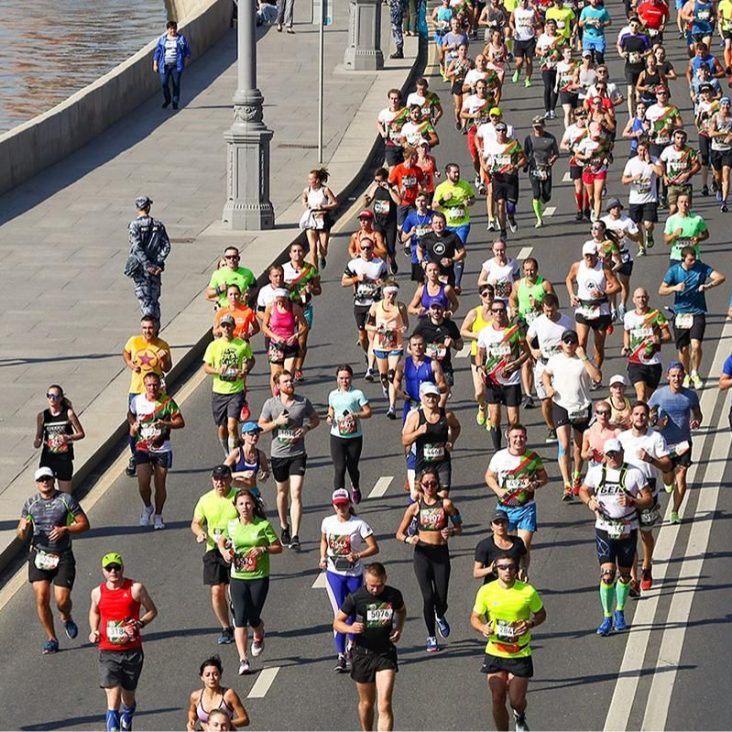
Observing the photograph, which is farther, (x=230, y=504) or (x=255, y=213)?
(x=255, y=213)

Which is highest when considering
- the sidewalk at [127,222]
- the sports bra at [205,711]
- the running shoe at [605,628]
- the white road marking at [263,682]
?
the sports bra at [205,711]

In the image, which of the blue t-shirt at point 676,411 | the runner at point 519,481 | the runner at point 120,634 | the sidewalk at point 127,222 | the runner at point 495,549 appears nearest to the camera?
the runner at point 120,634

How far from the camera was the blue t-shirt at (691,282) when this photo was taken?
76.0 feet

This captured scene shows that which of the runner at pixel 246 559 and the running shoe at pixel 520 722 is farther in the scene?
the runner at pixel 246 559

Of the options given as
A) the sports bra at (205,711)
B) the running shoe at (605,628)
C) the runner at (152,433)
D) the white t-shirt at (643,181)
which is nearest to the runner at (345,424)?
the runner at (152,433)

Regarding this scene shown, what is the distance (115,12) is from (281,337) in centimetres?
4098

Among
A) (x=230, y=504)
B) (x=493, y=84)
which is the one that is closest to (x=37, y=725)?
(x=230, y=504)

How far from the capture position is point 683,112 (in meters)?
37.7

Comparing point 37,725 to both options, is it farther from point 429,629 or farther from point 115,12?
point 115,12

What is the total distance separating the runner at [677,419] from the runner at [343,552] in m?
3.65

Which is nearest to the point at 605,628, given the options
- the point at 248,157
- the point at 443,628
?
the point at 443,628

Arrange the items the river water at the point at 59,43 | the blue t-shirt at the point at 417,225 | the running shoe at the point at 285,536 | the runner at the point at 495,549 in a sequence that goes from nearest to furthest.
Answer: the runner at the point at 495,549 → the running shoe at the point at 285,536 → the blue t-shirt at the point at 417,225 → the river water at the point at 59,43

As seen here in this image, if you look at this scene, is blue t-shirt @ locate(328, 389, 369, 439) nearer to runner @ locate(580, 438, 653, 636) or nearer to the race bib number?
runner @ locate(580, 438, 653, 636)

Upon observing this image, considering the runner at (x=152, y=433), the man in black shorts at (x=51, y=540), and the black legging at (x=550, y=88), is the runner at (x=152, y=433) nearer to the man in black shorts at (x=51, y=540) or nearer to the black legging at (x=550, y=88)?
the man in black shorts at (x=51, y=540)
